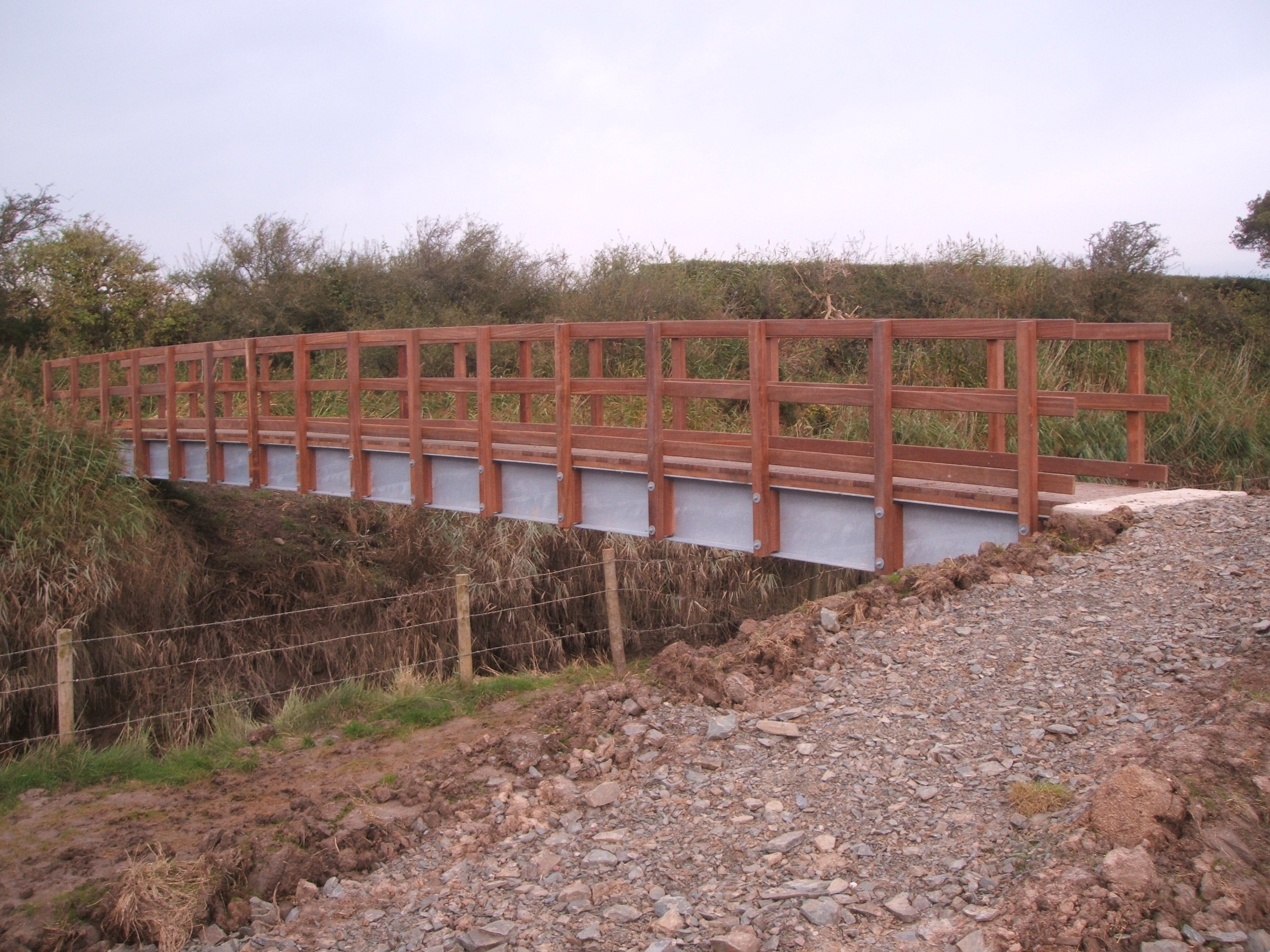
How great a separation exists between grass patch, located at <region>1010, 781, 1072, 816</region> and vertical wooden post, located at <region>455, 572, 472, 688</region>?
4719 mm

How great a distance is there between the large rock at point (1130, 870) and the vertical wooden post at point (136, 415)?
14.6 metres

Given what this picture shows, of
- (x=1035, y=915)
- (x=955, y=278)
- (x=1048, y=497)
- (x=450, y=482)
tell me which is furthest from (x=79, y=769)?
(x=955, y=278)

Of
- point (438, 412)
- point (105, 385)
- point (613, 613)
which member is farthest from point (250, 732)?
point (438, 412)

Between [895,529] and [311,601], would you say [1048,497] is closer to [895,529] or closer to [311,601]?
[895,529]

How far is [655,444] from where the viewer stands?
8914 mm

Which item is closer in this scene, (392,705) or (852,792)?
(852,792)

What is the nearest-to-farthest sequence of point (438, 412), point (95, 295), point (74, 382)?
point (74, 382)
point (438, 412)
point (95, 295)

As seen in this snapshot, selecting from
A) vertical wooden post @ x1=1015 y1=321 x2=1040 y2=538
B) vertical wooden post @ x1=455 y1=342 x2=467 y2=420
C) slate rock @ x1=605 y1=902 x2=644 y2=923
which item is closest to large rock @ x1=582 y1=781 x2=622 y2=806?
slate rock @ x1=605 y1=902 x2=644 y2=923

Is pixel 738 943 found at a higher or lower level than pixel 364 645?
higher

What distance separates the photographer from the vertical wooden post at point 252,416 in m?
13.3

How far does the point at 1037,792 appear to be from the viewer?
4.55 meters

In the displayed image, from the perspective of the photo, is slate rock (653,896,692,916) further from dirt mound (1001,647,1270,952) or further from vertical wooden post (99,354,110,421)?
vertical wooden post (99,354,110,421)

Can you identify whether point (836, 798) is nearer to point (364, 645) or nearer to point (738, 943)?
point (738, 943)

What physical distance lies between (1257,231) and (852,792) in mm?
30117
